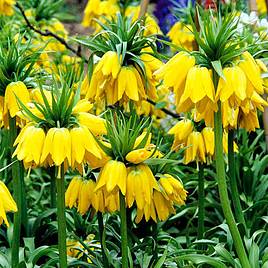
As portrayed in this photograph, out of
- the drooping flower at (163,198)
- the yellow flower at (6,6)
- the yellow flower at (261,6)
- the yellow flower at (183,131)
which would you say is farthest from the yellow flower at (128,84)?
the yellow flower at (261,6)

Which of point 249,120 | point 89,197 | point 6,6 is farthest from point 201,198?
point 6,6

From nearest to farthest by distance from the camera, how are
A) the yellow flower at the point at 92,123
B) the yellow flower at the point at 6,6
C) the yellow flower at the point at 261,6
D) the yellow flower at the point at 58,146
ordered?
1. the yellow flower at the point at 58,146
2. the yellow flower at the point at 92,123
3. the yellow flower at the point at 6,6
4. the yellow flower at the point at 261,6

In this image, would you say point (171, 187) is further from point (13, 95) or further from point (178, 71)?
point (13, 95)

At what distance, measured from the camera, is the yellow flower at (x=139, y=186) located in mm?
2078

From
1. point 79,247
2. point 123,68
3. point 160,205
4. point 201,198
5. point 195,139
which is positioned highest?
point 123,68

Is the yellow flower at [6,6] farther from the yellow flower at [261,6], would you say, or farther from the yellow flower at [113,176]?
the yellow flower at [113,176]

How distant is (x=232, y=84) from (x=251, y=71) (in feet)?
0.26

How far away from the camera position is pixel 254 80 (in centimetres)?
210

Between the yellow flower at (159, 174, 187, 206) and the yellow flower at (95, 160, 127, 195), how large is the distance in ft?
0.63

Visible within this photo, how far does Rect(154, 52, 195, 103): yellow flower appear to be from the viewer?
2107 mm

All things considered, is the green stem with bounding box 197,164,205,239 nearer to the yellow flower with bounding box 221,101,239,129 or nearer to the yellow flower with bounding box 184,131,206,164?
the yellow flower with bounding box 184,131,206,164

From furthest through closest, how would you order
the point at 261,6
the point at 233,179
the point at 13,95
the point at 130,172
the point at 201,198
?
1. the point at 261,6
2. the point at 201,198
3. the point at 233,179
4. the point at 13,95
5. the point at 130,172

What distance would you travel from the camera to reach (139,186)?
6.81ft

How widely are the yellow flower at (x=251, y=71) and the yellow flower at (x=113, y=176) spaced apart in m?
0.41
